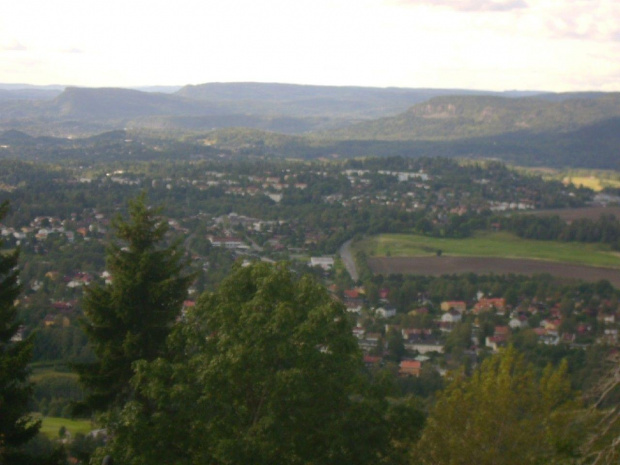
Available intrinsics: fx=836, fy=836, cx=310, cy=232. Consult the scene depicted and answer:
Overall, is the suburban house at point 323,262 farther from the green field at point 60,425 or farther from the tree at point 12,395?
the tree at point 12,395

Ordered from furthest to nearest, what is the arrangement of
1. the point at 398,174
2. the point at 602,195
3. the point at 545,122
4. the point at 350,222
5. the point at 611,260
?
the point at 545,122 → the point at 398,174 → the point at 602,195 → the point at 350,222 → the point at 611,260

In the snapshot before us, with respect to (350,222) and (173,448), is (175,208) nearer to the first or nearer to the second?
(350,222)

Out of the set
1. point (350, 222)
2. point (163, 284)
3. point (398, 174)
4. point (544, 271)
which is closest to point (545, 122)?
A: point (398, 174)

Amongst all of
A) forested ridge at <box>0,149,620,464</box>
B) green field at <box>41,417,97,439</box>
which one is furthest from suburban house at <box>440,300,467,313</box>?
green field at <box>41,417,97,439</box>

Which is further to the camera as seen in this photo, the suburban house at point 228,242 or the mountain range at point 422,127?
the mountain range at point 422,127

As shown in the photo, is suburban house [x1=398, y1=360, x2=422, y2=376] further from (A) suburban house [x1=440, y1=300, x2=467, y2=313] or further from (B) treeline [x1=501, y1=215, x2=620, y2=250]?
(B) treeline [x1=501, y1=215, x2=620, y2=250]

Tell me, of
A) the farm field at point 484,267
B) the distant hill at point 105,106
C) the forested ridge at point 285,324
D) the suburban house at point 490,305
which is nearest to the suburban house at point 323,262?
the forested ridge at point 285,324

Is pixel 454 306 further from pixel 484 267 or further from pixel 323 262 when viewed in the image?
pixel 323 262
